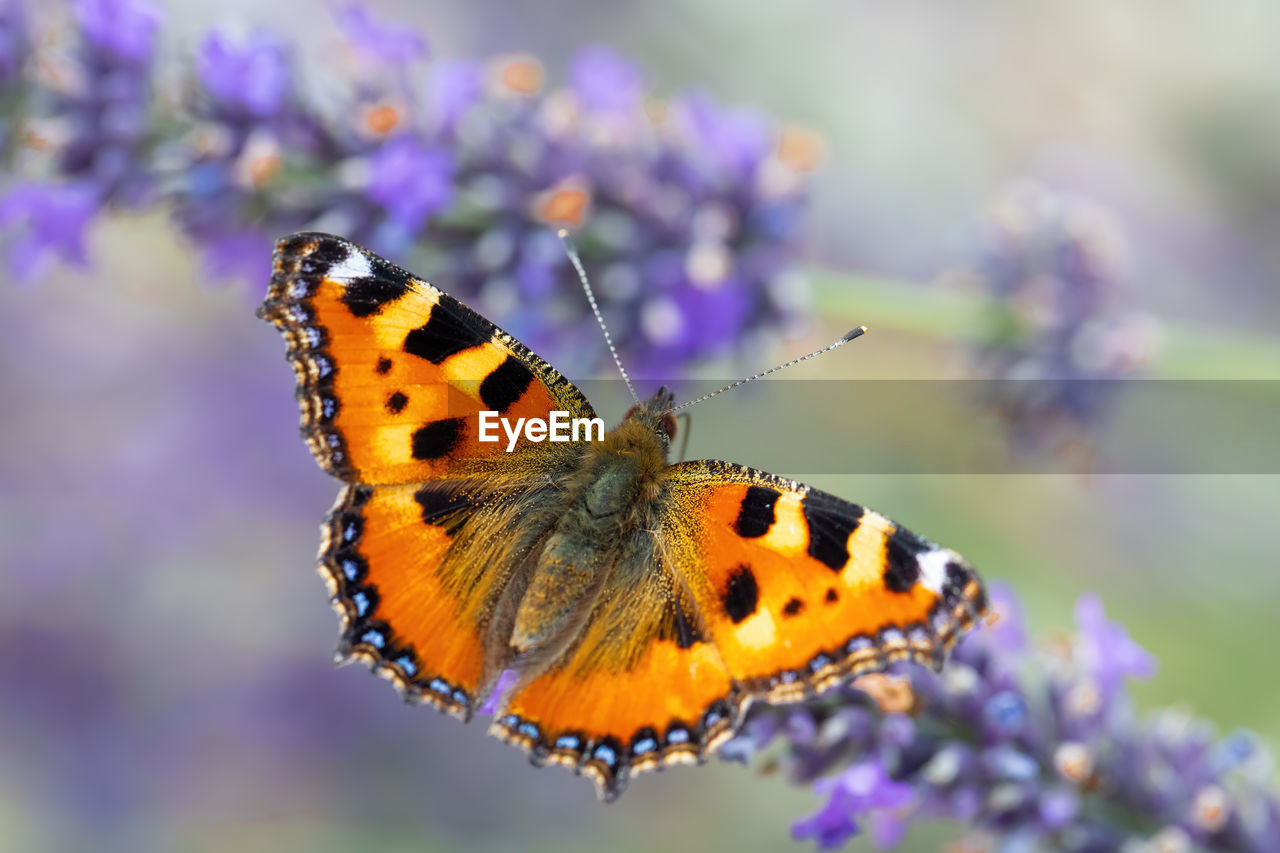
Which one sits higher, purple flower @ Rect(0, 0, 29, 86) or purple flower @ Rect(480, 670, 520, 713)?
purple flower @ Rect(0, 0, 29, 86)

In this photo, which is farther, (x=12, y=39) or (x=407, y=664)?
(x=12, y=39)

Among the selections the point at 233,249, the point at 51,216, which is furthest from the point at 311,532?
the point at 51,216

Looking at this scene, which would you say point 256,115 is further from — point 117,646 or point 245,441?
point 117,646

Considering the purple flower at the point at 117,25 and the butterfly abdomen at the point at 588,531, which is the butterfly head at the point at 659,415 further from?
the purple flower at the point at 117,25

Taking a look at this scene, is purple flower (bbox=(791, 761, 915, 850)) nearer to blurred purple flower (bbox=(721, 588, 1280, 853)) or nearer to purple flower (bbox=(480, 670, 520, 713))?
blurred purple flower (bbox=(721, 588, 1280, 853))

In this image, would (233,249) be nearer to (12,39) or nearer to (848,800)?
(12,39)

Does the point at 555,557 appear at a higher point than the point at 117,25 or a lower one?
lower

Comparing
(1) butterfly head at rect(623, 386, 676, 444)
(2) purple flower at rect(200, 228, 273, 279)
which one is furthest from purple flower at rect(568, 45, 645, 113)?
(1) butterfly head at rect(623, 386, 676, 444)
